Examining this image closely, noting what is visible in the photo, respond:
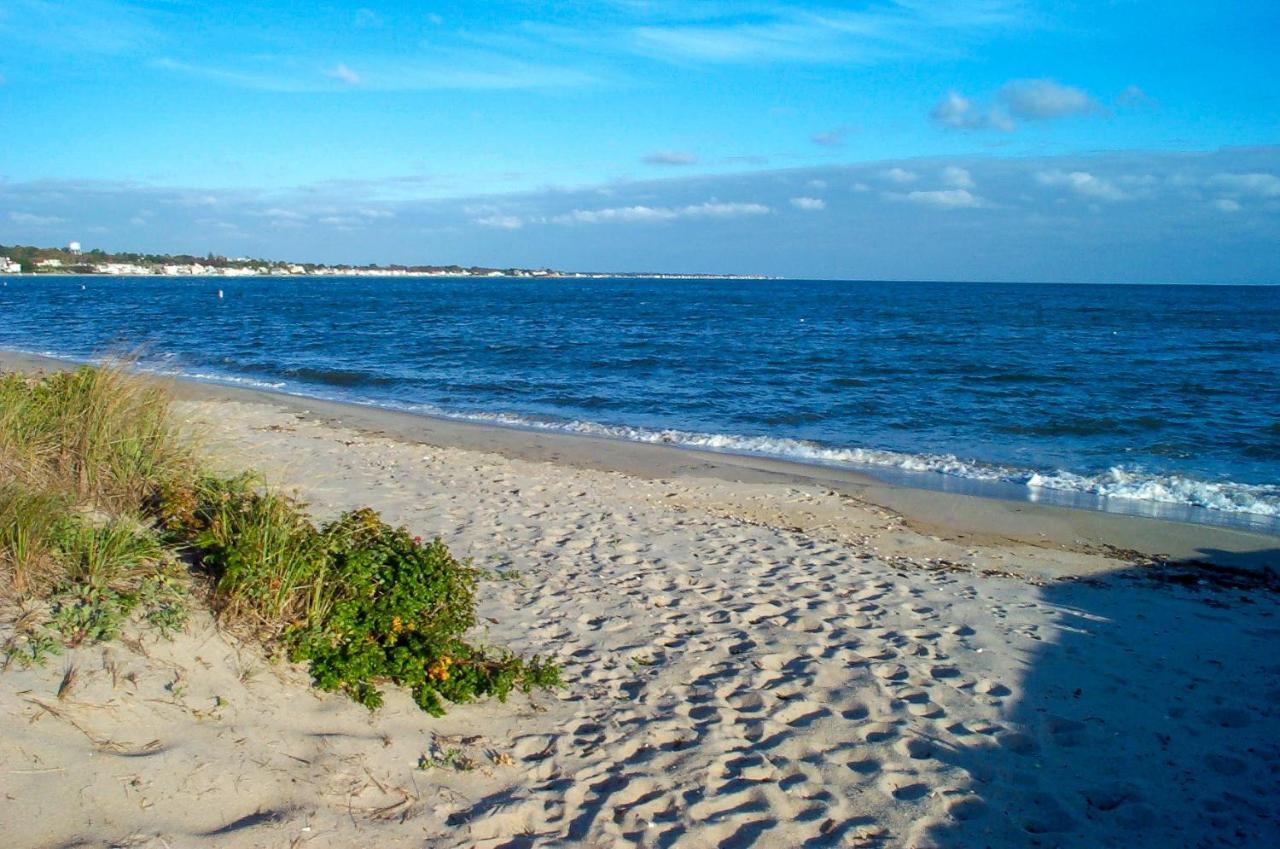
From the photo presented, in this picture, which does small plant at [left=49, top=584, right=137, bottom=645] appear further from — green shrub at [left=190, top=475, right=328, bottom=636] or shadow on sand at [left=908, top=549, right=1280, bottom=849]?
shadow on sand at [left=908, top=549, right=1280, bottom=849]

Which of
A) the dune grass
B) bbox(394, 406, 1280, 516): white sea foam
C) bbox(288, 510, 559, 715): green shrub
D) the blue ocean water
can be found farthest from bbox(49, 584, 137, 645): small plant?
bbox(394, 406, 1280, 516): white sea foam

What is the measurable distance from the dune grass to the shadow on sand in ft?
7.55

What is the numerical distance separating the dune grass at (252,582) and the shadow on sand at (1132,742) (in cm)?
230

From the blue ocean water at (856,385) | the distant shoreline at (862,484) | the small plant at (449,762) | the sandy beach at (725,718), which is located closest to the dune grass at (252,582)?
the sandy beach at (725,718)

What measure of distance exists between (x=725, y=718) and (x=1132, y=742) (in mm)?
2107

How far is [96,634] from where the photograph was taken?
13.4 ft

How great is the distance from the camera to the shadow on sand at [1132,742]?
3.87 meters

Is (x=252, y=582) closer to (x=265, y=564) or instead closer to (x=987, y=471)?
(x=265, y=564)

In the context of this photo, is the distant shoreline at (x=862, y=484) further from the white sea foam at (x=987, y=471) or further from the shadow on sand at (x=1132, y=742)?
the shadow on sand at (x=1132, y=742)

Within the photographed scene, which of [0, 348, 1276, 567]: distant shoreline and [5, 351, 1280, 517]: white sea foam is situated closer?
[0, 348, 1276, 567]: distant shoreline

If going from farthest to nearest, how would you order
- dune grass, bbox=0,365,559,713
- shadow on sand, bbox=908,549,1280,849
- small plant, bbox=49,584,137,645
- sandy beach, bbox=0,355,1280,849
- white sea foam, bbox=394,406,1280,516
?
white sea foam, bbox=394,406,1280,516 → dune grass, bbox=0,365,559,713 → small plant, bbox=49,584,137,645 → shadow on sand, bbox=908,549,1280,849 → sandy beach, bbox=0,355,1280,849

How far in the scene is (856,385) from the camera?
21984mm

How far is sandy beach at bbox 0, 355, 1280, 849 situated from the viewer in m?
3.49

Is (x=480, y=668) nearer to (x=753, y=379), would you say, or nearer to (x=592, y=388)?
(x=592, y=388)
